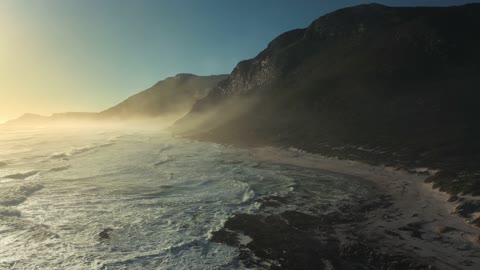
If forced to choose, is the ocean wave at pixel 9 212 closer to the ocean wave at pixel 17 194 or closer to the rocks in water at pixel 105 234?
the ocean wave at pixel 17 194

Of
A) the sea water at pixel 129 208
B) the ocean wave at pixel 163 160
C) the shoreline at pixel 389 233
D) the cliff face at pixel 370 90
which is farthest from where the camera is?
the cliff face at pixel 370 90

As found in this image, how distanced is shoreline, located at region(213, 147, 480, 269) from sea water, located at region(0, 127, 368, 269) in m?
2.29

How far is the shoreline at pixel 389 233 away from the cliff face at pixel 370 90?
14.5 metres

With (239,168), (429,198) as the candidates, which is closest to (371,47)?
(239,168)

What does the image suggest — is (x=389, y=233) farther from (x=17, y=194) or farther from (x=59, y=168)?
(x=59, y=168)

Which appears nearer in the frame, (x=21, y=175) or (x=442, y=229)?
(x=442, y=229)

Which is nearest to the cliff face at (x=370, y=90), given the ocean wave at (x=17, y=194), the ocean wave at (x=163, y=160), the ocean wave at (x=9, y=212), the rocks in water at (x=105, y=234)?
the ocean wave at (x=163, y=160)

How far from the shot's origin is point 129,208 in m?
24.1

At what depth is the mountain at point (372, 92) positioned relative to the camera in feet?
160

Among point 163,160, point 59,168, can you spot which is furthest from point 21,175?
Result: point 163,160

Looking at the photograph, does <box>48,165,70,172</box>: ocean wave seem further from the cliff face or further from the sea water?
the cliff face

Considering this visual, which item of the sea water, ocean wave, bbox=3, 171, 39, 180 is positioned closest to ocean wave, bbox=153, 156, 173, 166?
the sea water

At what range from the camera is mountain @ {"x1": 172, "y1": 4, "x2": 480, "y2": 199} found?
1914 inches

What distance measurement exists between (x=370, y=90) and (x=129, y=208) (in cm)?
7497
